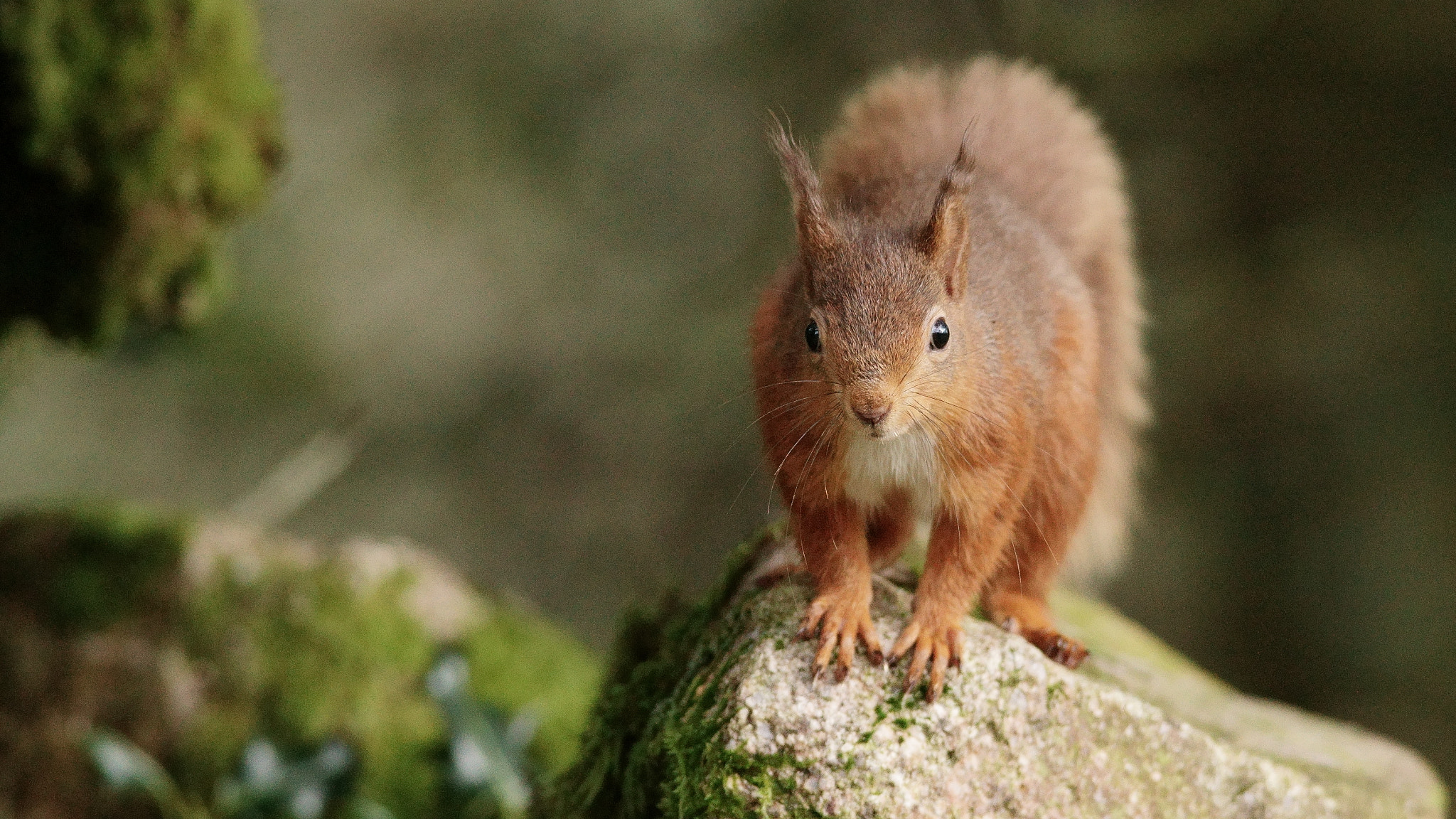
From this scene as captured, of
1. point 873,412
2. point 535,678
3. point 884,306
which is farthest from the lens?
point 535,678

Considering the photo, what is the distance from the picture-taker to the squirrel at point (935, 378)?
7.35 feet

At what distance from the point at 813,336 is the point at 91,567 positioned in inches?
120

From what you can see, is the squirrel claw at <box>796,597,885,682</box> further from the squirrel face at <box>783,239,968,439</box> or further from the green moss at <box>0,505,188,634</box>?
the green moss at <box>0,505,188,634</box>

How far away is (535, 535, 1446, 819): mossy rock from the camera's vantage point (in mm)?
2014

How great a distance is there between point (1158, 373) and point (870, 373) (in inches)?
173

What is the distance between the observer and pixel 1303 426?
582cm

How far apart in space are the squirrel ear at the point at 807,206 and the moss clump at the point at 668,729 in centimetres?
74

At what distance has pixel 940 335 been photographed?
231 centimetres

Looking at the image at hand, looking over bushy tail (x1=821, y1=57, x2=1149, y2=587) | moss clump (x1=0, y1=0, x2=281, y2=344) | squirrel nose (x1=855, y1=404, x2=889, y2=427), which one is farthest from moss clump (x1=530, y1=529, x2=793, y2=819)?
A: moss clump (x1=0, y1=0, x2=281, y2=344)

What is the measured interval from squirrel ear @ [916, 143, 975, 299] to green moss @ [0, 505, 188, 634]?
3.04m

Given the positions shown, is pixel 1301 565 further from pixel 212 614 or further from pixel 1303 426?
pixel 212 614

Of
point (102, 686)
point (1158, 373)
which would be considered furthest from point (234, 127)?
point (1158, 373)

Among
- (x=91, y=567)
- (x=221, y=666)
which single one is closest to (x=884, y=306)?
(x=221, y=666)

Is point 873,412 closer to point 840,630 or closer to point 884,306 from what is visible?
point 884,306
